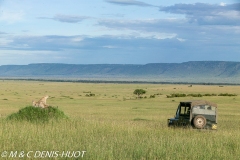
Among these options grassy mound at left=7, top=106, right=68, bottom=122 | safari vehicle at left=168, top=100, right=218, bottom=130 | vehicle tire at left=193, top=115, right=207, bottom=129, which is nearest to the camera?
vehicle tire at left=193, top=115, right=207, bottom=129

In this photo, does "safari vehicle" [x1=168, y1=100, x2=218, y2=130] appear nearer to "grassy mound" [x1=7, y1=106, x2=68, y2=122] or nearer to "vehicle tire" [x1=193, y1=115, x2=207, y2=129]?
"vehicle tire" [x1=193, y1=115, x2=207, y2=129]

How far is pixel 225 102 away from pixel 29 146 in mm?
46405

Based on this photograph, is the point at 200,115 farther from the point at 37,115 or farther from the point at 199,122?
the point at 37,115

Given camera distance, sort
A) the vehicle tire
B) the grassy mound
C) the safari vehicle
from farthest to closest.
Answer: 1. the grassy mound
2. the safari vehicle
3. the vehicle tire

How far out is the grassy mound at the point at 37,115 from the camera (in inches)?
701

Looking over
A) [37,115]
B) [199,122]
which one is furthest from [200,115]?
[37,115]

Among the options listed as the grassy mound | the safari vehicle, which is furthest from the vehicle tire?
the grassy mound

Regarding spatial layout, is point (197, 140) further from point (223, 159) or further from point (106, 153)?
point (106, 153)

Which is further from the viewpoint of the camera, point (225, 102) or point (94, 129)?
point (225, 102)

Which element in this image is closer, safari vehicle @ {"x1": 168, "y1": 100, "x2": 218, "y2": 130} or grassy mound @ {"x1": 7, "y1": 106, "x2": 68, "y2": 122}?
safari vehicle @ {"x1": 168, "y1": 100, "x2": 218, "y2": 130}

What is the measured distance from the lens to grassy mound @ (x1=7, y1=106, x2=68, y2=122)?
17.8 meters

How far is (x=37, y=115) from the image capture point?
58.9 feet

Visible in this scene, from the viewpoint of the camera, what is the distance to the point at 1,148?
10.8 meters

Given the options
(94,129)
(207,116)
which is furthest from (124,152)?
(207,116)
